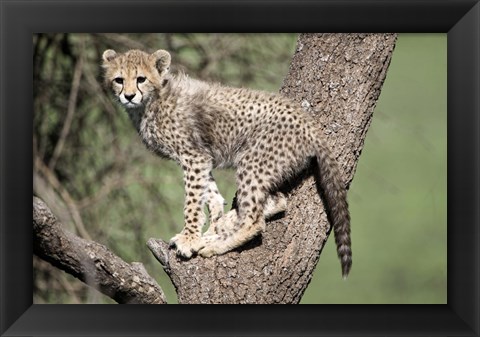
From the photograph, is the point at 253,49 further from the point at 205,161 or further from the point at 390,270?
the point at 390,270

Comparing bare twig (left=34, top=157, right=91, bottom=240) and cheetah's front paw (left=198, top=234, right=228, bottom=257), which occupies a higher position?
bare twig (left=34, top=157, right=91, bottom=240)

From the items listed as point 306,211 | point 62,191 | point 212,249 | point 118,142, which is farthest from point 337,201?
point 118,142

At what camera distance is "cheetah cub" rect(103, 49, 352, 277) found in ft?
14.3

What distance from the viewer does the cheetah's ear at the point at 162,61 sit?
14.9 ft

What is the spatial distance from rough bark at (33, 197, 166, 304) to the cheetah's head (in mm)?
770

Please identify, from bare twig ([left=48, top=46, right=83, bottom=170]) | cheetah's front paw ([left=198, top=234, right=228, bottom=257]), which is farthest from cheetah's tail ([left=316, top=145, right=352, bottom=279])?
bare twig ([left=48, top=46, right=83, bottom=170])

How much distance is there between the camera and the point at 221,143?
15.1ft

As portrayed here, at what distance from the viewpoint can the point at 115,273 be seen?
14.0 feet

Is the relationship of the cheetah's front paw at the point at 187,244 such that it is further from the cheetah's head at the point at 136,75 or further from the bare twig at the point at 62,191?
the bare twig at the point at 62,191

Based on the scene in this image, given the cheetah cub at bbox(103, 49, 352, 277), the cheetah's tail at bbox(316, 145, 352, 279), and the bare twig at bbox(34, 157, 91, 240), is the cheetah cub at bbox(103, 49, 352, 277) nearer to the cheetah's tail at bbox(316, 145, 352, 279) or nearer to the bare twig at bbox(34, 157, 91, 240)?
the cheetah's tail at bbox(316, 145, 352, 279)

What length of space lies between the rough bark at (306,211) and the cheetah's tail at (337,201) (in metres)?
0.07
